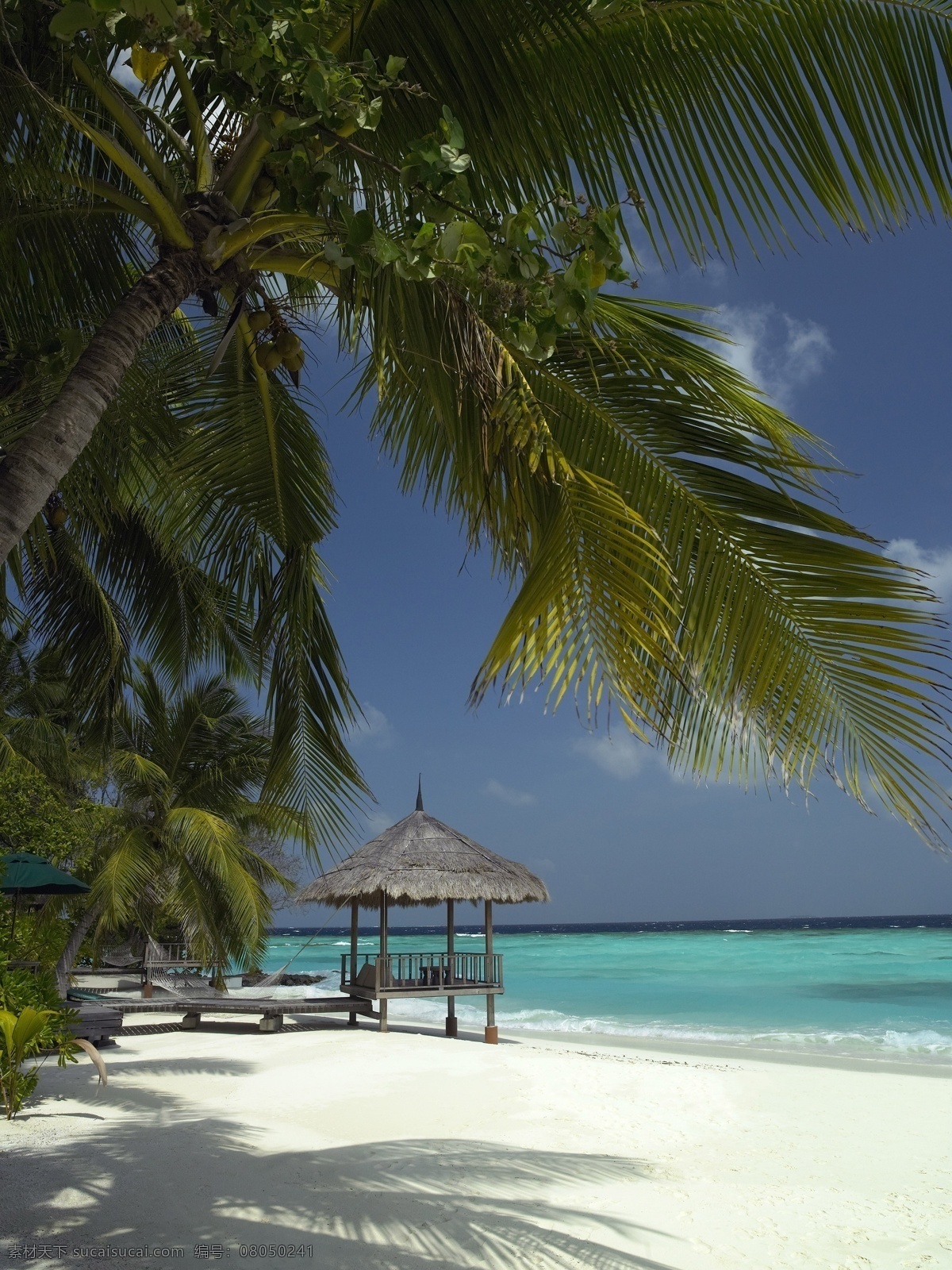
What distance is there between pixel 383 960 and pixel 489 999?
1723mm

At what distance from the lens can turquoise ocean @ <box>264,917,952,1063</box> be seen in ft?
59.9

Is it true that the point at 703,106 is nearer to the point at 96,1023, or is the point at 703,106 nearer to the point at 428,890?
the point at 96,1023

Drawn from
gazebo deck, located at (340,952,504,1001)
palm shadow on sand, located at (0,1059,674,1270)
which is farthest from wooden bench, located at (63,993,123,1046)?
gazebo deck, located at (340,952,504,1001)

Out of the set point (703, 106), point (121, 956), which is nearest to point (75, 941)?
point (121, 956)

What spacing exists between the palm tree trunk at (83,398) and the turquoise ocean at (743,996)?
15.0 m

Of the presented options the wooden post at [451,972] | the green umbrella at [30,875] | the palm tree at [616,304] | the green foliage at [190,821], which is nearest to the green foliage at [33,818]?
the green umbrella at [30,875]

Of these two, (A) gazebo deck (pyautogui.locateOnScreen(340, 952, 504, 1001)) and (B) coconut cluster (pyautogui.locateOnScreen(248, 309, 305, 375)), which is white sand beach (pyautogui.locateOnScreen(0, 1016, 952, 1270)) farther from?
(B) coconut cluster (pyautogui.locateOnScreen(248, 309, 305, 375))

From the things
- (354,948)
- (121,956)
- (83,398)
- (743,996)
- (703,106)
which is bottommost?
(743,996)

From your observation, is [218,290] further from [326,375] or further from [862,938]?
[862,938]

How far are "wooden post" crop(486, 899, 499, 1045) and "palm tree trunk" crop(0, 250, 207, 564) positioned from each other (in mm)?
11558

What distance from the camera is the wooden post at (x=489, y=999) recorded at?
1298 cm

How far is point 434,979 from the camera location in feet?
43.9

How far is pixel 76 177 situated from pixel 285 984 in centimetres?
2803

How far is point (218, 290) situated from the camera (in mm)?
2857
